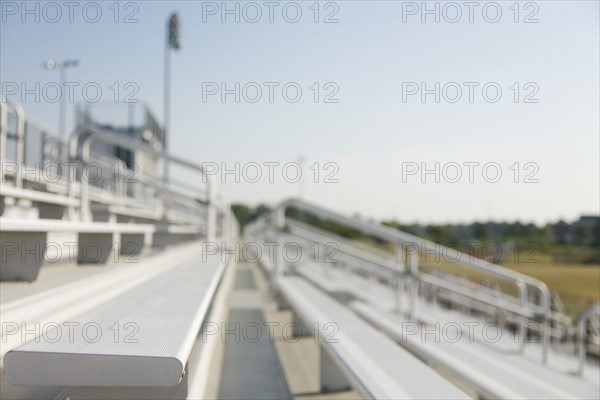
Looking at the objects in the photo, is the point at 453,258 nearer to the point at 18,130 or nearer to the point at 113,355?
the point at 113,355

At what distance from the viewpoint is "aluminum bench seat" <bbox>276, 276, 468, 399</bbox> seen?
189 centimetres

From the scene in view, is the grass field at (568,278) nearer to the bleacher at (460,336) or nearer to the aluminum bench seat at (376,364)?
the bleacher at (460,336)

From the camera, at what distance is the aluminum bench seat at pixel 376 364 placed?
6.21ft

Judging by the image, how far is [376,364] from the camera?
2.24m

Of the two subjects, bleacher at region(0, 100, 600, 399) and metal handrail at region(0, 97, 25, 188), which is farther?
metal handrail at region(0, 97, 25, 188)

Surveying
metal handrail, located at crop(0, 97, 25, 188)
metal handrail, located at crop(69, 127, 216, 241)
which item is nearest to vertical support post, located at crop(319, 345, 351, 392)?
metal handrail, located at crop(69, 127, 216, 241)

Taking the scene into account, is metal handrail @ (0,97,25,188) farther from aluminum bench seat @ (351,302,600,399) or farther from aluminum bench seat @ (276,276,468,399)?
aluminum bench seat @ (351,302,600,399)

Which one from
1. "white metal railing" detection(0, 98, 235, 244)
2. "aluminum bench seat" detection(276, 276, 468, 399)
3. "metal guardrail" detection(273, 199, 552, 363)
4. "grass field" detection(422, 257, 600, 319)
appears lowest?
"grass field" detection(422, 257, 600, 319)

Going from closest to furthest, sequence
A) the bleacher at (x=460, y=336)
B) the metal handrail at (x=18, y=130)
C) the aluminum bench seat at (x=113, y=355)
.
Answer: the aluminum bench seat at (x=113, y=355) < the bleacher at (x=460, y=336) < the metal handrail at (x=18, y=130)

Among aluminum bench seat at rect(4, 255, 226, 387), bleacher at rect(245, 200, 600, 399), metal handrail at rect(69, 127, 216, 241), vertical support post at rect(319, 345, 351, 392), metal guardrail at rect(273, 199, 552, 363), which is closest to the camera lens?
aluminum bench seat at rect(4, 255, 226, 387)

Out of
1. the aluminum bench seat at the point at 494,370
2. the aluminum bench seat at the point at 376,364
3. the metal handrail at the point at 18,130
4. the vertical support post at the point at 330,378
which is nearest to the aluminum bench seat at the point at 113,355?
the aluminum bench seat at the point at 376,364

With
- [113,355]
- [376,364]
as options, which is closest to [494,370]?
[376,364]

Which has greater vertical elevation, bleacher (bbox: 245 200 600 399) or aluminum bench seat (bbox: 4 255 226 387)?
aluminum bench seat (bbox: 4 255 226 387)

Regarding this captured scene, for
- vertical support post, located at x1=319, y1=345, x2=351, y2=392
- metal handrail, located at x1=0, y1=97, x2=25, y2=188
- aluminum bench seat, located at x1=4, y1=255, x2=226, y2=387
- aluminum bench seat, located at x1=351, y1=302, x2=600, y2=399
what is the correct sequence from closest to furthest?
aluminum bench seat, located at x1=4, y1=255, x2=226, y2=387, aluminum bench seat, located at x1=351, y1=302, x2=600, y2=399, vertical support post, located at x1=319, y1=345, x2=351, y2=392, metal handrail, located at x1=0, y1=97, x2=25, y2=188
